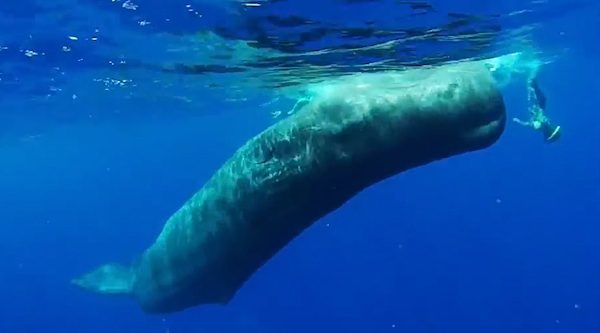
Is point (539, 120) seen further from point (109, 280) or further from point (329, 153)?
point (109, 280)

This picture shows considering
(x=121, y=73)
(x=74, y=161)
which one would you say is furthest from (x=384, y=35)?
(x=74, y=161)

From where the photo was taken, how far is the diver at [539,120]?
42.5ft

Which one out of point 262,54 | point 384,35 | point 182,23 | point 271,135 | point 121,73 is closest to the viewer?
point 271,135

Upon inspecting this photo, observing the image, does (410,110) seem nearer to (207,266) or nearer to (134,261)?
(207,266)

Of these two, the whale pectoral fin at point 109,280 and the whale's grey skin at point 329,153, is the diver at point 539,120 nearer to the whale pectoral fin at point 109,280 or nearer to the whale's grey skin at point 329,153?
the whale's grey skin at point 329,153

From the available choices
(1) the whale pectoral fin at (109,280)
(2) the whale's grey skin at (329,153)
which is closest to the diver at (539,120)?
(2) the whale's grey skin at (329,153)

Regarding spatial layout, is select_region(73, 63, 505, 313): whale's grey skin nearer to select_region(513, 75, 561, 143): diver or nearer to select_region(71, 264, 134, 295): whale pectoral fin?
select_region(513, 75, 561, 143): diver

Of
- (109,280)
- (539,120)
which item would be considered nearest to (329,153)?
(539,120)

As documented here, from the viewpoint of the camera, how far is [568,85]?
60.1 meters

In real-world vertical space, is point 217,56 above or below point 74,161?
above

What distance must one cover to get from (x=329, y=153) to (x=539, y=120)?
6.80 metres

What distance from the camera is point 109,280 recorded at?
16719mm

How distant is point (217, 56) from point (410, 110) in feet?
38.3

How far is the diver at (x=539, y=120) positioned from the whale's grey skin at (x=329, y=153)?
9.90 feet
